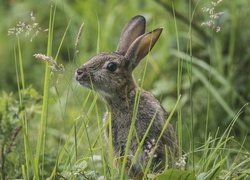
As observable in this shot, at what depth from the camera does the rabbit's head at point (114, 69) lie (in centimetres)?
514

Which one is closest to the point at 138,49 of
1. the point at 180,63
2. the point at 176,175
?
the point at 180,63

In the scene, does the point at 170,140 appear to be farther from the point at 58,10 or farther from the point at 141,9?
the point at 58,10

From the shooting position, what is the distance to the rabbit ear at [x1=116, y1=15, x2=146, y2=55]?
552 cm

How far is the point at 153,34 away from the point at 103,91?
0.47 m

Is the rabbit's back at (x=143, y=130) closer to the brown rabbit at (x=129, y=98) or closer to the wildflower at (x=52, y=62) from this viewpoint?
the brown rabbit at (x=129, y=98)

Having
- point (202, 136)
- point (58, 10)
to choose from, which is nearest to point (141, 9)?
point (58, 10)

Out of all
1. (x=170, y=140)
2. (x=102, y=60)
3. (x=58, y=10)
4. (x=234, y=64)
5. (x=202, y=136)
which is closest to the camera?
(x=170, y=140)

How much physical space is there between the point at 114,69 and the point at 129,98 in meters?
0.23

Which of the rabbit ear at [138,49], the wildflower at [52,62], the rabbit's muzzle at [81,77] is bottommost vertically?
the rabbit's muzzle at [81,77]

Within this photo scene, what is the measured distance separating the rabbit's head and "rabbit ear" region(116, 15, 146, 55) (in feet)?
0.18

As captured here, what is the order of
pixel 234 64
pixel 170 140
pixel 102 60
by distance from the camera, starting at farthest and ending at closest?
pixel 234 64 < pixel 102 60 < pixel 170 140

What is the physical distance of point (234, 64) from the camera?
22.8 feet

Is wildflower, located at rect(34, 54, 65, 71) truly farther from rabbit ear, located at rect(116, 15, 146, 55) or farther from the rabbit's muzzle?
rabbit ear, located at rect(116, 15, 146, 55)

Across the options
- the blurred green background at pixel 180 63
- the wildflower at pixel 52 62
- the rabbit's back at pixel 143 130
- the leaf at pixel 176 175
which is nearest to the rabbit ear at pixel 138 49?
the rabbit's back at pixel 143 130
